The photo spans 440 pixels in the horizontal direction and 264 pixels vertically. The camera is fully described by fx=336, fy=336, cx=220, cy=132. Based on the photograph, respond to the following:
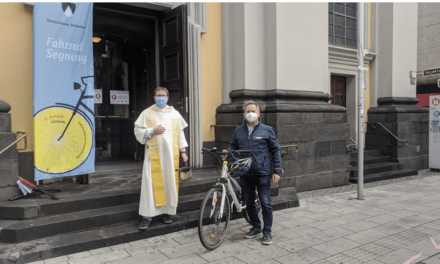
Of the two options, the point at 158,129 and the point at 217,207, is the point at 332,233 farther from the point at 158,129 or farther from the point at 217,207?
the point at 158,129

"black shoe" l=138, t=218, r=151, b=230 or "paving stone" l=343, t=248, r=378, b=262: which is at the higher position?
"black shoe" l=138, t=218, r=151, b=230

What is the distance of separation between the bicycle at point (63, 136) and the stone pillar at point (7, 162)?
1.11 ft

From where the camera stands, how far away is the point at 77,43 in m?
5.57

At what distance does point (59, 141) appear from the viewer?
17.6 ft

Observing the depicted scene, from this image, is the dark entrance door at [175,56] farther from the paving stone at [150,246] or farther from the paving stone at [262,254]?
the paving stone at [262,254]

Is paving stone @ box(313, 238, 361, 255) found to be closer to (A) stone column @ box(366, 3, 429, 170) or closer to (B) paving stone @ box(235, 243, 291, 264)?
(B) paving stone @ box(235, 243, 291, 264)

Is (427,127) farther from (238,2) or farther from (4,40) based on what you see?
(4,40)

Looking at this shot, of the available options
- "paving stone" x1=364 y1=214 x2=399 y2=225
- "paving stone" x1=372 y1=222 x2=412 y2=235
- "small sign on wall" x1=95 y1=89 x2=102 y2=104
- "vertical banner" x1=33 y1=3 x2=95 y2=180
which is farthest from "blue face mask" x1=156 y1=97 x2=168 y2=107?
"small sign on wall" x1=95 y1=89 x2=102 y2=104

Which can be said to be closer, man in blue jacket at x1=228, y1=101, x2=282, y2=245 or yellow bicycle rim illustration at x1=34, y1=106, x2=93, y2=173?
man in blue jacket at x1=228, y1=101, x2=282, y2=245

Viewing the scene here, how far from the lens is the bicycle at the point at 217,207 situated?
4.00 meters

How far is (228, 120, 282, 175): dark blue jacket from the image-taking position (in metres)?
4.38

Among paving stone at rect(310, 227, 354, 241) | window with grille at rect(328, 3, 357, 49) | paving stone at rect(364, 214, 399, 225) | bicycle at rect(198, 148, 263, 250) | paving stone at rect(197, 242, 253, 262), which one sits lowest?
paving stone at rect(364, 214, 399, 225)

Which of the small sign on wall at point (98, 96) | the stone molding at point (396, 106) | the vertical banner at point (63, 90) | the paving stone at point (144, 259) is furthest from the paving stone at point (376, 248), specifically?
the stone molding at point (396, 106)

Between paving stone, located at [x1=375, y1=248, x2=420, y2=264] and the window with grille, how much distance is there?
778 centimetres
